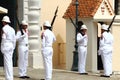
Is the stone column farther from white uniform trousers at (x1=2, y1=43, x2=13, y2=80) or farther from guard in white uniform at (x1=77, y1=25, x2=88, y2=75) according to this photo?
white uniform trousers at (x1=2, y1=43, x2=13, y2=80)

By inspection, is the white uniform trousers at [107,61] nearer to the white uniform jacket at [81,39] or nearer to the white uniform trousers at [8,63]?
the white uniform jacket at [81,39]

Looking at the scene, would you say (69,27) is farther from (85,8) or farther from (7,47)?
(7,47)

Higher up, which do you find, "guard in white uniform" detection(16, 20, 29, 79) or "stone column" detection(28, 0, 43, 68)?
"stone column" detection(28, 0, 43, 68)

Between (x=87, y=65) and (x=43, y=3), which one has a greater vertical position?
(x=43, y=3)

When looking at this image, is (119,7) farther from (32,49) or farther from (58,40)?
(32,49)

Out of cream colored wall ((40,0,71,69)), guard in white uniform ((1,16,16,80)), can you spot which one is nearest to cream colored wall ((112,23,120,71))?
cream colored wall ((40,0,71,69))

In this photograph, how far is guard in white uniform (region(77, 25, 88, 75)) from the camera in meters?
19.8

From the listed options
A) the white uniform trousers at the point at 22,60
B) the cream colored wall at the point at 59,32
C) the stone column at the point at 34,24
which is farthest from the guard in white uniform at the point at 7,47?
the cream colored wall at the point at 59,32

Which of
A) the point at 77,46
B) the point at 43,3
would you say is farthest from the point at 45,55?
the point at 43,3

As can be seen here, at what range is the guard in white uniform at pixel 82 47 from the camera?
1981 centimetres

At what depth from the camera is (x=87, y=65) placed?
2230cm

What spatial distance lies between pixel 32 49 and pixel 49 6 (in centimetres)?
405

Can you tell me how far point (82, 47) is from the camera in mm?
20031

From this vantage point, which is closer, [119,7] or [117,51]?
[117,51]
